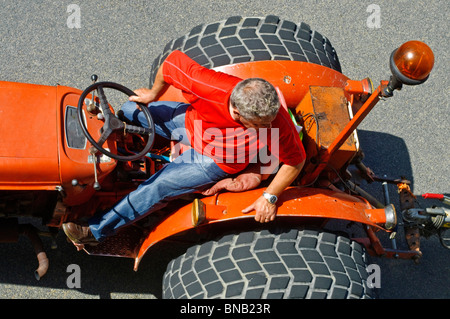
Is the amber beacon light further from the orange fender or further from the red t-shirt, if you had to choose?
the orange fender

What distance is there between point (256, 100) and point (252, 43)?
0.98m

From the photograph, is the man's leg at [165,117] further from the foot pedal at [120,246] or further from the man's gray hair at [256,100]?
the man's gray hair at [256,100]

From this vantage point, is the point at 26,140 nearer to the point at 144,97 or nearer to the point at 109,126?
the point at 109,126

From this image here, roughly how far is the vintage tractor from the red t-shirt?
0.23 meters

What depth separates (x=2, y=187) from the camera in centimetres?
228

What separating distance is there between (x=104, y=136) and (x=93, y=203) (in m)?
0.48

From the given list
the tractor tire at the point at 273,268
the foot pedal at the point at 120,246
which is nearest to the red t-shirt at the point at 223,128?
the tractor tire at the point at 273,268

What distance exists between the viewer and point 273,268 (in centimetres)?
226

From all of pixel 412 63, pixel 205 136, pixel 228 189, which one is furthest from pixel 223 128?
pixel 412 63

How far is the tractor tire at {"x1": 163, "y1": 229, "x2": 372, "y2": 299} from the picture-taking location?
222 cm

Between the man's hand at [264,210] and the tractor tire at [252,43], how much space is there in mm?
931

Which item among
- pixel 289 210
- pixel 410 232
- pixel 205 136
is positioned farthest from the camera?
pixel 410 232

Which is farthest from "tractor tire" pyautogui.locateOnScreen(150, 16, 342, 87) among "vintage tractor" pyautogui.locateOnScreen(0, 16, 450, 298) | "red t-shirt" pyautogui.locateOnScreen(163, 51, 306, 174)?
"red t-shirt" pyautogui.locateOnScreen(163, 51, 306, 174)

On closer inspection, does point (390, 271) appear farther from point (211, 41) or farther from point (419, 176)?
point (211, 41)
